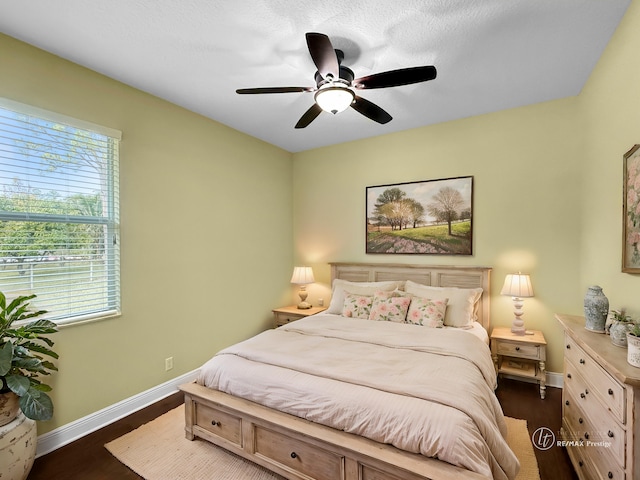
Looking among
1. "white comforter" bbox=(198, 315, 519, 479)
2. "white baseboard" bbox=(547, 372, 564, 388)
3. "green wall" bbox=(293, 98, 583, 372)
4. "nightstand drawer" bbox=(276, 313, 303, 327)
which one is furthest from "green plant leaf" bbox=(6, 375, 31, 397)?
"white baseboard" bbox=(547, 372, 564, 388)

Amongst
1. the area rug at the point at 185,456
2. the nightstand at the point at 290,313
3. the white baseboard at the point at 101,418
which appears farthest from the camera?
the nightstand at the point at 290,313

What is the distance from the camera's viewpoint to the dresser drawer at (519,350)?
2908 mm

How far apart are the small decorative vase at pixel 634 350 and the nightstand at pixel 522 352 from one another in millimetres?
1636

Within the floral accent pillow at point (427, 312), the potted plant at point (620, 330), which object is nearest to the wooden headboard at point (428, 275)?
the floral accent pillow at point (427, 312)

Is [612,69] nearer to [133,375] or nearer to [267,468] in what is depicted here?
[267,468]

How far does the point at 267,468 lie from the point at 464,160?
3470 millimetres

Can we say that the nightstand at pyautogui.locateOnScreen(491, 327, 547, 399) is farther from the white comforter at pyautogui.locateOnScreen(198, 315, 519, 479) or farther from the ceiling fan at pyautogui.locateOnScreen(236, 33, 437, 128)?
the ceiling fan at pyautogui.locateOnScreen(236, 33, 437, 128)

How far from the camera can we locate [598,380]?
1628mm

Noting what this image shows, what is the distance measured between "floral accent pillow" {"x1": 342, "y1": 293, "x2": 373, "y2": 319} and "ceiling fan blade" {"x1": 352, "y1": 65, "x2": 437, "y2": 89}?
217cm

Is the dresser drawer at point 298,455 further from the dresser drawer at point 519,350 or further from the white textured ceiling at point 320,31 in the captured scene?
the white textured ceiling at point 320,31

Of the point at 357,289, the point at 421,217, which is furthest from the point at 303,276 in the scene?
the point at 421,217

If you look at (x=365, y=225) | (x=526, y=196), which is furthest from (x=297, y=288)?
(x=526, y=196)

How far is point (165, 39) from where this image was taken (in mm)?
2137

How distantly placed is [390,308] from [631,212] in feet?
6.49
